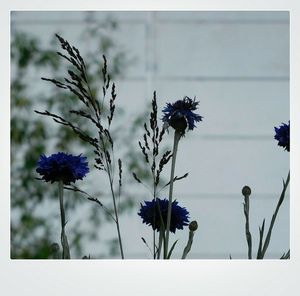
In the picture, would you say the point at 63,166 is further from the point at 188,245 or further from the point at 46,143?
the point at 188,245

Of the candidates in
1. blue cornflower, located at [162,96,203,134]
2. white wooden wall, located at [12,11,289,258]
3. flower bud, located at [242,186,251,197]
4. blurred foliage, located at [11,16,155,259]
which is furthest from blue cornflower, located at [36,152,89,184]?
flower bud, located at [242,186,251,197]

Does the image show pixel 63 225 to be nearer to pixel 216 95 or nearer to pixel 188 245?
pixel 188 245

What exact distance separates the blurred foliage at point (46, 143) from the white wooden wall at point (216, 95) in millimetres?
49

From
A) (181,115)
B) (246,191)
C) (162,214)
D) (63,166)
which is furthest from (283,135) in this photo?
(63,166)

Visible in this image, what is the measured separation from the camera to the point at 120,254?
1868 millimetres

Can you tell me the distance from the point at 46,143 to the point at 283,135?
0.89 metres

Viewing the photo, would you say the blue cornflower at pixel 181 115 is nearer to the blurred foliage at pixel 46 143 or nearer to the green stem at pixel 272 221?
the blurred foliage at pixel 46 143

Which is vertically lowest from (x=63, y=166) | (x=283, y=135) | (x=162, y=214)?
(x=162, y=214)

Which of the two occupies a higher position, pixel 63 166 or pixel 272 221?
pixel 63 166

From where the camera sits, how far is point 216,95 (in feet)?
6.17

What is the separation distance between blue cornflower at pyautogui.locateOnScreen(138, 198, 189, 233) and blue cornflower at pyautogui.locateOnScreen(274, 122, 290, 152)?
1.45 ft

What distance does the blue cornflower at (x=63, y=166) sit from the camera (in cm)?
187

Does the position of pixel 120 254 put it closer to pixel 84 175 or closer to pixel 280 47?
pixel 84 175
